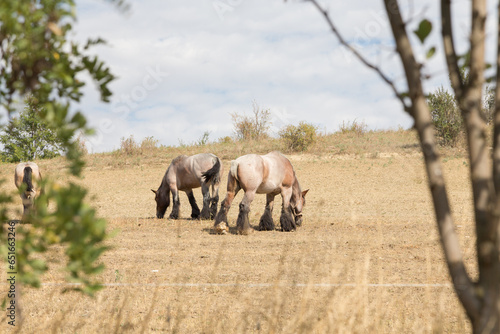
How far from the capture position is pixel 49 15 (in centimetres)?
195

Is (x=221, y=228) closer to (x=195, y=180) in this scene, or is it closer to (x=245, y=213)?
(x=245, y=213)

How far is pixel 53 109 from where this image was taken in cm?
176

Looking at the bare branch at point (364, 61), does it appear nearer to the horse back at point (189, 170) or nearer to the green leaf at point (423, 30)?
the green leaf at point (423, 30)

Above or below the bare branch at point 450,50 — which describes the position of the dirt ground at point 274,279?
below

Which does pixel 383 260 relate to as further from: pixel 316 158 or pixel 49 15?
pixel 316 158

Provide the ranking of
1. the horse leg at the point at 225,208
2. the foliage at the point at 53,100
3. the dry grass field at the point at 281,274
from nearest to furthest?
the foliage at the point at 53,100 → the dry grass field at the point at 281,274 → the horse leg at the point at 225,208

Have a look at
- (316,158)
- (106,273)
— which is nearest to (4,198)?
(106,273)

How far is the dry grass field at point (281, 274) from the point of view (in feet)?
14.6

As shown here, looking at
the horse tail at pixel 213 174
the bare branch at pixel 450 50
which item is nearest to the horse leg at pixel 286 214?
the horse tail at pixel 213 174

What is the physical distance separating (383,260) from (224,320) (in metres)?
4.26

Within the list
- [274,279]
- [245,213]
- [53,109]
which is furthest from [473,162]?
[245,213]

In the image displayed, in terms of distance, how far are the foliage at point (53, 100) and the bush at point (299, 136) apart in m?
28.0

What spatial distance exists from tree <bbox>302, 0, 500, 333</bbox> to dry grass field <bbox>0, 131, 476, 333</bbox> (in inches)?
23.4

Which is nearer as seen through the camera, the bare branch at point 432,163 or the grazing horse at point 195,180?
the bare branch at point 432,163
